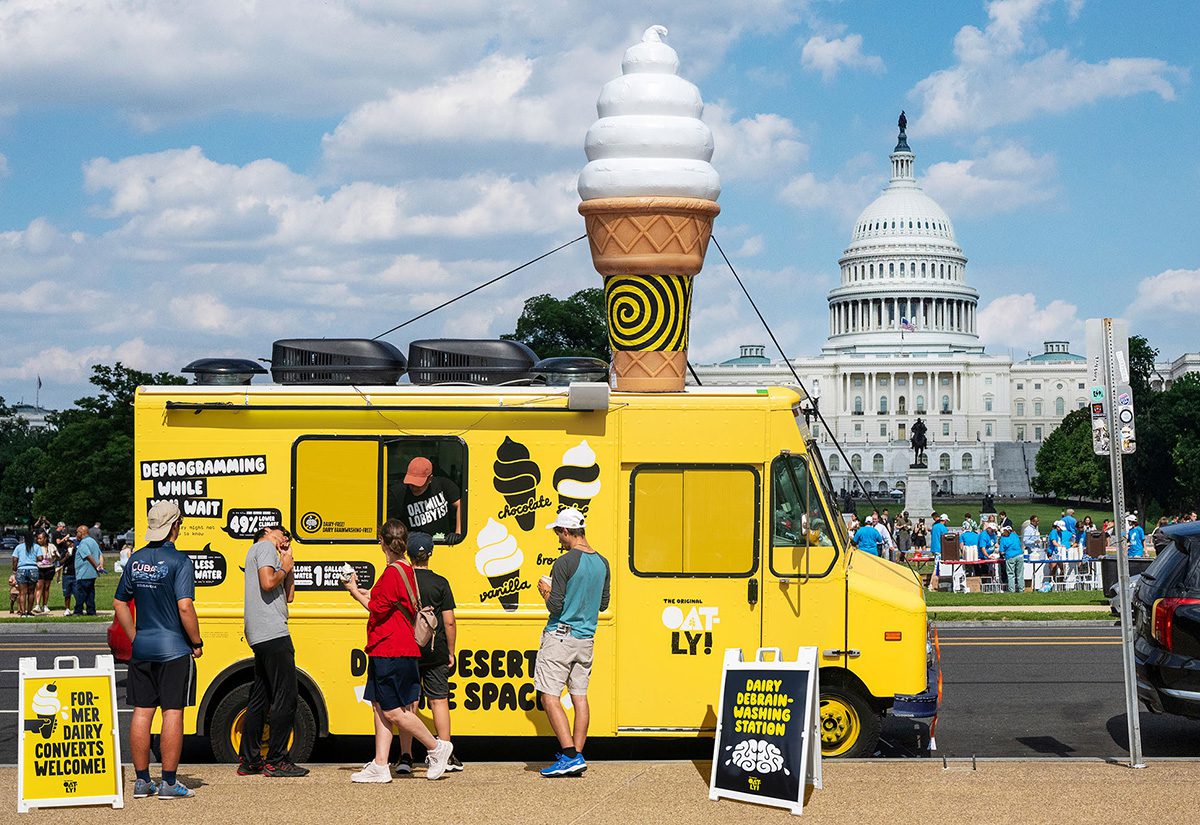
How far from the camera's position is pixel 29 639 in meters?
21.8

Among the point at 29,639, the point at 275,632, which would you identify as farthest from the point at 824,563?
the point at 29,639

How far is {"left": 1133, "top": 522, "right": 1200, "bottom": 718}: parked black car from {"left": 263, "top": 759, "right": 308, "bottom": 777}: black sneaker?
6015mm

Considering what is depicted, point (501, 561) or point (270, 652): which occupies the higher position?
point (501, 561)

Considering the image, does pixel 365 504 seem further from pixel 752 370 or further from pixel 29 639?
pixel 752 370

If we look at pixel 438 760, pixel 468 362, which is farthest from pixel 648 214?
pixel 438 760

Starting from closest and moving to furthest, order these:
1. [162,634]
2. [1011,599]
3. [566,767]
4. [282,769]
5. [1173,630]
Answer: [162,634], [566,767], [282,769], [1173,630], [1011,599]

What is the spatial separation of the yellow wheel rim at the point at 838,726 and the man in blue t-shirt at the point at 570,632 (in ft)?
5.74

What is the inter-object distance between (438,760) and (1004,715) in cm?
593

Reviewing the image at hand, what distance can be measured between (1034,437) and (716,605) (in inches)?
7027

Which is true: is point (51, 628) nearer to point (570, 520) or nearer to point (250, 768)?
point (250, 768)

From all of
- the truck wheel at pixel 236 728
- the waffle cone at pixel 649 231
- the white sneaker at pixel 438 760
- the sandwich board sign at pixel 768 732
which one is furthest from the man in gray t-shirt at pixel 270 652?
the waffle cone at pixel 649 231

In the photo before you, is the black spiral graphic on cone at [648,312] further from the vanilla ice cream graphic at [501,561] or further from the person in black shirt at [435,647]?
the person in black shirt at [435,647]

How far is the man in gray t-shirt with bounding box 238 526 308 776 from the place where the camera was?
977cm

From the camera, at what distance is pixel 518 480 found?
1082 cm
